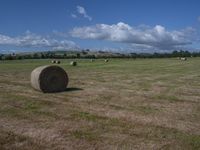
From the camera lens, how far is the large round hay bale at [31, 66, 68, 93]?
14098mm

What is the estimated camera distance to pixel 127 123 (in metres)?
7.91

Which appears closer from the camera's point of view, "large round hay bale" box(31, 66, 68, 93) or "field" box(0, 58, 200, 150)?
"field" box(0, 58, 200, 150)

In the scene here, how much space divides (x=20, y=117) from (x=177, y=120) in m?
4.28

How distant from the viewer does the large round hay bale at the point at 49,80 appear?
555 inches

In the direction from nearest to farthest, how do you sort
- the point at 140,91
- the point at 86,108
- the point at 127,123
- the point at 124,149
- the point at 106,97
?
1. the point at 124,149
2. the point at 127,123
3. the point at 86,108
4. the point at 106,97
5. the point at 140,91

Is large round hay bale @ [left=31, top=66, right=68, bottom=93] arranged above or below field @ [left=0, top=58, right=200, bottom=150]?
above

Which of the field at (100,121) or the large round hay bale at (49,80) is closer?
the field at (100,121)

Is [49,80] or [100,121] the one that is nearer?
[100,121]

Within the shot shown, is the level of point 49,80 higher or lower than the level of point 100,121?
higher

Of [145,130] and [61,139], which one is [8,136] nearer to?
[61,139]

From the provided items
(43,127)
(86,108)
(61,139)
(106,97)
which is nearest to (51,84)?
(106,97)

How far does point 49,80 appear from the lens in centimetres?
1440

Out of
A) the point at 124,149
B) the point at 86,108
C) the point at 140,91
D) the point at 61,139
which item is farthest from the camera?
the point at 140,91

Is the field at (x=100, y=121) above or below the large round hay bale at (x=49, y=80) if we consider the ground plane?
below
